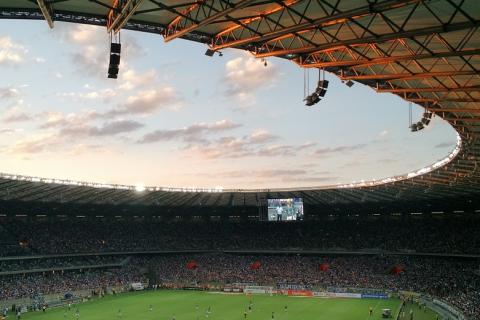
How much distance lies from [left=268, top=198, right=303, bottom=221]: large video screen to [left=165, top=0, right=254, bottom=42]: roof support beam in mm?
56269

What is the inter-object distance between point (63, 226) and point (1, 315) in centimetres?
2856

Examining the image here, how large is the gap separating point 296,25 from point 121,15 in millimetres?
5685

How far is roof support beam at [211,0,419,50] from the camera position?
13938mm

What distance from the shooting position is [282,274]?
3063 inches

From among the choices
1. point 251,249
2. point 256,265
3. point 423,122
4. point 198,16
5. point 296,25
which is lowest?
point 256,265

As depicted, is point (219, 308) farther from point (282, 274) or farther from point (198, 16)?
point (198, 16)

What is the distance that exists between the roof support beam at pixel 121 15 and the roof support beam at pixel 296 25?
446 centimetres

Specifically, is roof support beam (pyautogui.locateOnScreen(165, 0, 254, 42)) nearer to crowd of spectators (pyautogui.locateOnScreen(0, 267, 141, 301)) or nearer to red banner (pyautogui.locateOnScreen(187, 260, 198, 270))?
crowd of spectators (pyautogui.locateOnScreen(0, 267, 141, 301))

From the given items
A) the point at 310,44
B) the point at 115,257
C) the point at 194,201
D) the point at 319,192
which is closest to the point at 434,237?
the point at 319,192

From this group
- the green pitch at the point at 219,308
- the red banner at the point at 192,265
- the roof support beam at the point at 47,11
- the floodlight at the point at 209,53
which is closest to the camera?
the roof support beam at the point at 47,11

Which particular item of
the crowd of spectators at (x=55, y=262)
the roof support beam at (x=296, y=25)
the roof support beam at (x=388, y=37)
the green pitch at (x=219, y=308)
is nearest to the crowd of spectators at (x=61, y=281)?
the crowd of spectators at (x=55, y=262)

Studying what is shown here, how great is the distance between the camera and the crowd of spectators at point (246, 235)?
73.9 m

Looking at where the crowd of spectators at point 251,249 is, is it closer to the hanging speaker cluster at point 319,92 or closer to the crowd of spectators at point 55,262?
the crowd of spectators at point 55,262

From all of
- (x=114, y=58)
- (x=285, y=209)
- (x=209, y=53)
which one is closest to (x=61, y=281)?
(x=285, y=209)
